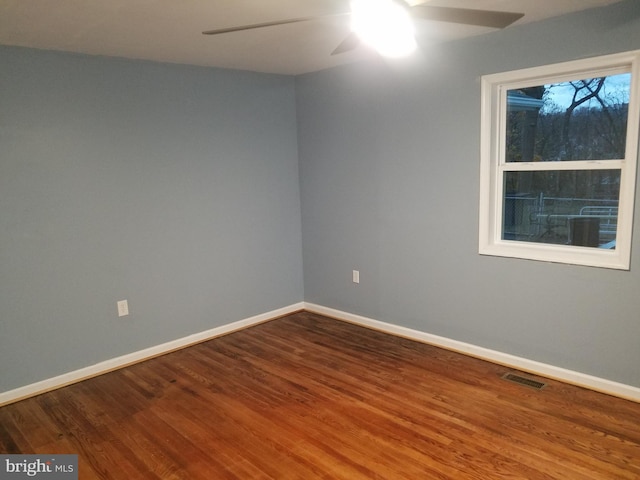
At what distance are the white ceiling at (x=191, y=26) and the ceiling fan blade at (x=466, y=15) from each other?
48cm

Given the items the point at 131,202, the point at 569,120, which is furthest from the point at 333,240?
the point at 569,120

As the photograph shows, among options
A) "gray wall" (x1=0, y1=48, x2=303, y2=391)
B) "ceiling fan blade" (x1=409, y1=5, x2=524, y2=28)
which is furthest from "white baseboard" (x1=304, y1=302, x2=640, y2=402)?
"ceiling fan blade" (x1=409, y1=5, x2=524, y2=28)

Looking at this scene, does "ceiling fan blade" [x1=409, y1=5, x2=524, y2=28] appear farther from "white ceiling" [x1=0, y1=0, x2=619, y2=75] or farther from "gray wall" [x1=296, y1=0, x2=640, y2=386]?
"gray wall" [x1=296, y1=0, x2=640, y2=386]

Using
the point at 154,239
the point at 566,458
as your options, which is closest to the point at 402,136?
the point at 154,239

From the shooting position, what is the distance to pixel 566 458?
6.98 feet

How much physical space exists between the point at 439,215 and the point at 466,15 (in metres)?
1.72

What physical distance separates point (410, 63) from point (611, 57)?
133 centimetres

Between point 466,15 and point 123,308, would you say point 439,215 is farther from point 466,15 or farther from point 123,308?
point 123,308

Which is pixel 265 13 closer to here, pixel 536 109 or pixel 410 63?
pixel 410 63

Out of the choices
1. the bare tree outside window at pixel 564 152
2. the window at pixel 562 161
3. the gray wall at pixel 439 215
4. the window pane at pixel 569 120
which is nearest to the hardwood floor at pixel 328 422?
the gray wall at pixel 439 215

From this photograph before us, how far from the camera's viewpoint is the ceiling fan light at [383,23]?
167 cm

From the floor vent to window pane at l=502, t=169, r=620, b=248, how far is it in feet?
3.10

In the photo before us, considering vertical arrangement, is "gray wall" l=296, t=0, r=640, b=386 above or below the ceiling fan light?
below

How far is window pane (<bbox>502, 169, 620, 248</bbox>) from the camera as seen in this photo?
2.72 meters
